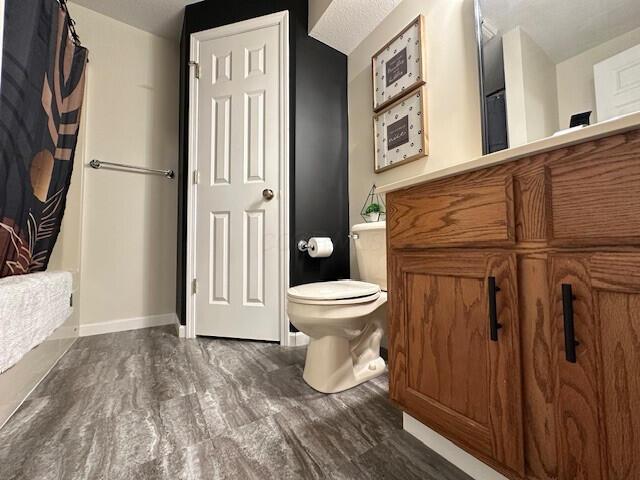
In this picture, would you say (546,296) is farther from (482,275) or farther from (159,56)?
(159,56)

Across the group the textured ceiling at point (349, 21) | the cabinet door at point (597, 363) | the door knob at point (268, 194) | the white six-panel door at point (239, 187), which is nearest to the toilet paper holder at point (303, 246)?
the white six-panel door at point (239, 187)

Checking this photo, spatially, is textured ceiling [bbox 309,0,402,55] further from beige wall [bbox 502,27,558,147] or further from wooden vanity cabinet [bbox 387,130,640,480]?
wooden vanity cabinet [bbox 387,130,640,480]

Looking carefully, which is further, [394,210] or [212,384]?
[212,384]

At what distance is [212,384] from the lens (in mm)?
1154

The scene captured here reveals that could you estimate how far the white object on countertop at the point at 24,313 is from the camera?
0.79 metres

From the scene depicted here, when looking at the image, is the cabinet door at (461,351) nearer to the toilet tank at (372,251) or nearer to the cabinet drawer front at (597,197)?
the cabinet drawer front at (597,197)

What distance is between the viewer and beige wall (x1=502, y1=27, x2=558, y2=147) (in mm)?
918

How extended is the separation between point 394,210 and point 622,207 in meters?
0.50

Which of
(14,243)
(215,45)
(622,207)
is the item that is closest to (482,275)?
(622,207)

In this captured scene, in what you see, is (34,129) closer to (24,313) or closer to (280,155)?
(24,313)

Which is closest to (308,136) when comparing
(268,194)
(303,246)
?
(268,194)

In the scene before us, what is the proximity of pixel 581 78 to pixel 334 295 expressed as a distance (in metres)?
1.07

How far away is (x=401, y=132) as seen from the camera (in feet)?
4.97

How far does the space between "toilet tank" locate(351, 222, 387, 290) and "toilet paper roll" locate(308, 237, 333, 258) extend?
262 mm
